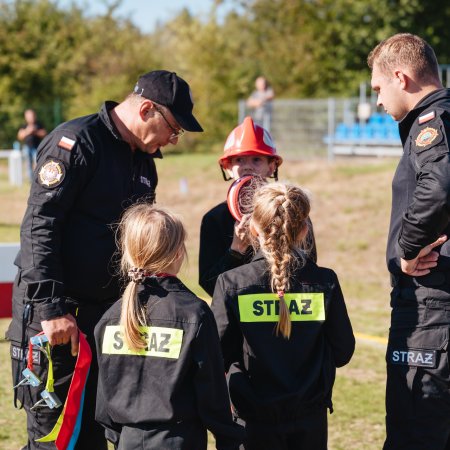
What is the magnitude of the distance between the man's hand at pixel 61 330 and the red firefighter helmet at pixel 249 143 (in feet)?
4.20

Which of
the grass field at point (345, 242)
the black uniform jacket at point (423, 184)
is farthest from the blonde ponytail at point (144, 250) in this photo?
the grass field at point (345, 242)

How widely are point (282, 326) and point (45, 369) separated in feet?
3.91

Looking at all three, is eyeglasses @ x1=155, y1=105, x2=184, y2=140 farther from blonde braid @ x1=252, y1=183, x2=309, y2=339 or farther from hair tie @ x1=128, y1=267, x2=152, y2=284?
hair tie @ x1=128, y1=267, x2=152, y2=284

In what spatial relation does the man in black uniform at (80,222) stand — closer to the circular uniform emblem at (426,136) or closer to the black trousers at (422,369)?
the circular uniform emblem at (426,136)

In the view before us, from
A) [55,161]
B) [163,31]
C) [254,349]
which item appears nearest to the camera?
[254,349]

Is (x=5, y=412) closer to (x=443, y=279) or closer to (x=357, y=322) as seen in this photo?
(x=443, y=279)

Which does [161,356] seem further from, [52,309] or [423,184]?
[423,184]

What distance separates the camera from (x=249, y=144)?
4.42m

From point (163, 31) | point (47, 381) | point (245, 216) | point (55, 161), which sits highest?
point (163, 31)

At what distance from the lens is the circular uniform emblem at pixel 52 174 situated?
12.3 ft

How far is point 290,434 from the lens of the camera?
11.7 ft

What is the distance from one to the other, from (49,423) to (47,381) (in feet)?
0.68

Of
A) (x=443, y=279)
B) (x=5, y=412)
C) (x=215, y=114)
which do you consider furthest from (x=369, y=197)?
(x=215, y=114)

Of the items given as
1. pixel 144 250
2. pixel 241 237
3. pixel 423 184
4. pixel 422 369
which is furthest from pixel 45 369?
pixel 423 184
